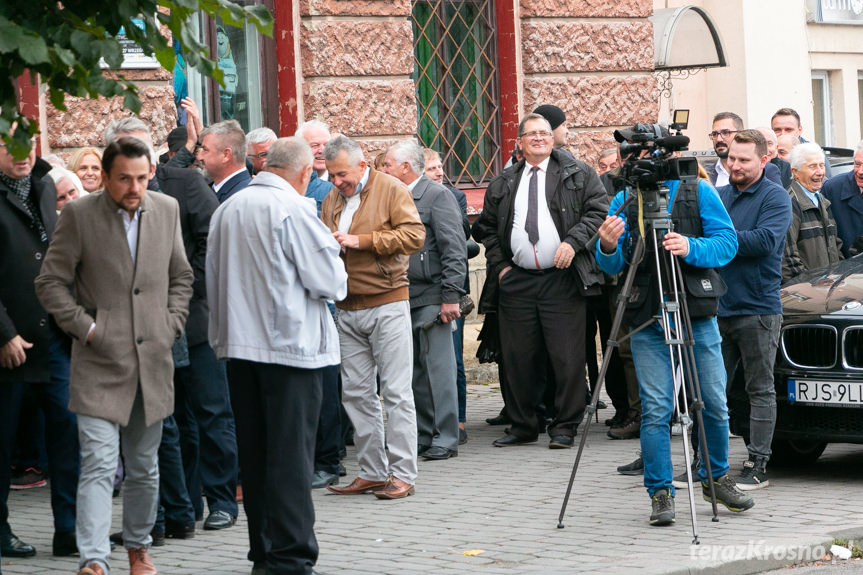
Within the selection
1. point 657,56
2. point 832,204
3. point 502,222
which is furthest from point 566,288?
point 657,56

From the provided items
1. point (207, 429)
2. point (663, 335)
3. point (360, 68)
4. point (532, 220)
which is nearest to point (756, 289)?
point (663, 335)

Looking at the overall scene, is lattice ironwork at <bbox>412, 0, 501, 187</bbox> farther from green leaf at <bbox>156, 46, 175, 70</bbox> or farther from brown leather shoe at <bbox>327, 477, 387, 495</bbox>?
green leaf at <bbox>156, 46, 175, 70</bbox>

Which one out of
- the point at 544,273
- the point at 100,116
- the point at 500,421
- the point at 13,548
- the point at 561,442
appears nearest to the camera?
the point at 13,548

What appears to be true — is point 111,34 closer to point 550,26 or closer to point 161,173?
point 161,173

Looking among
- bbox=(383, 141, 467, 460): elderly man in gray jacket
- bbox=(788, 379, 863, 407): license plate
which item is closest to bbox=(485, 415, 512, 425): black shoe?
bbox=(383, 141, 467, 460): elderly man in gray jacket

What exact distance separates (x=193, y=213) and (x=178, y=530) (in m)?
1.65

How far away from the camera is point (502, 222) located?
1047 centimetres

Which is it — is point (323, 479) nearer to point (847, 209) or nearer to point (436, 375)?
point (436, 375)

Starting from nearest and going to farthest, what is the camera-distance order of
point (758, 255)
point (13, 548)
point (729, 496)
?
point (13, 548), point (729, 496), point (758, 255)

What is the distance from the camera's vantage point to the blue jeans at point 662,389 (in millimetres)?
7551

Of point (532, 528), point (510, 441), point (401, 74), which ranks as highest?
point (401, 74)

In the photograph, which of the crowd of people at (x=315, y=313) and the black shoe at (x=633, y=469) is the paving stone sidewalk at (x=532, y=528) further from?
the crowd of people at (x=315, y=313)

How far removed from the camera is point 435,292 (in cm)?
988

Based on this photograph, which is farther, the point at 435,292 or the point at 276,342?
the point at 435,292
